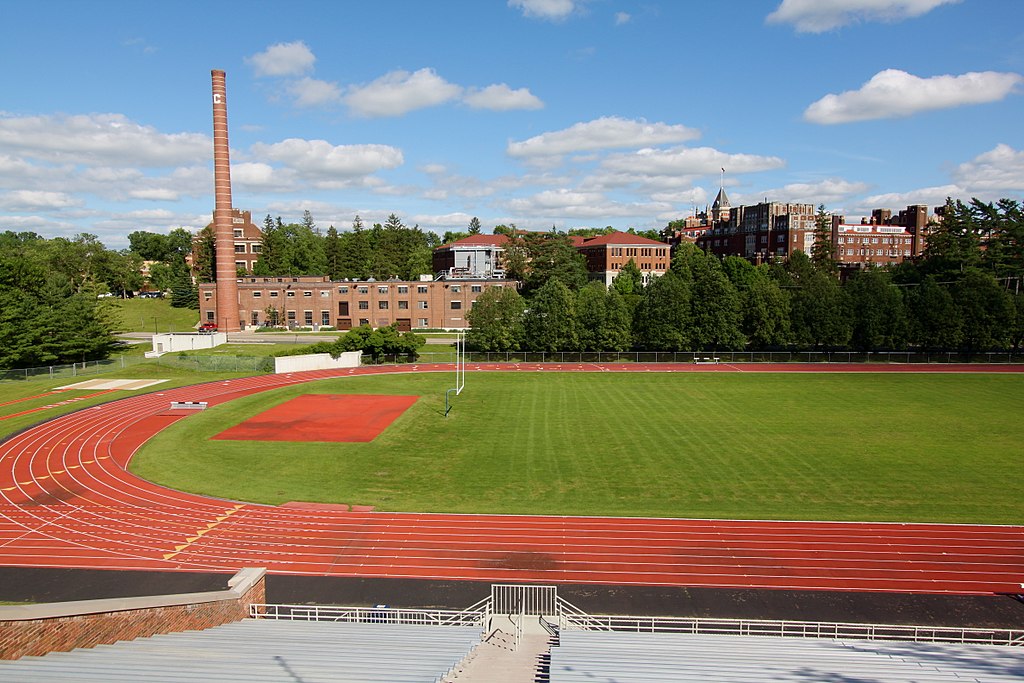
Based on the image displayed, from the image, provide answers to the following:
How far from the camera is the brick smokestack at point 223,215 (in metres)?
66.1

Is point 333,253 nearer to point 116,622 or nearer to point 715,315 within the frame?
point 715,315

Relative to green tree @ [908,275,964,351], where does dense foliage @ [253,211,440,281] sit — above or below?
above

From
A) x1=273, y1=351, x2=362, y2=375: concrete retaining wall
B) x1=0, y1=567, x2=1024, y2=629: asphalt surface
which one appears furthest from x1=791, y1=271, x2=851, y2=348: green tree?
x1=0, y1=567, x2=1024, y2=629: asphalt surface

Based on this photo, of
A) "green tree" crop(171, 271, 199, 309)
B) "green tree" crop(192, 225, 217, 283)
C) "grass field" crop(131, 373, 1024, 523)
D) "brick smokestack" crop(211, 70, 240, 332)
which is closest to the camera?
"grass field" crop(131, 373, 1024, 523)

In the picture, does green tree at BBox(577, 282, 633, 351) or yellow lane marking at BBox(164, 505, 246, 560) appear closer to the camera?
yellow lane marking at BBox(164, 505, 246, 560)

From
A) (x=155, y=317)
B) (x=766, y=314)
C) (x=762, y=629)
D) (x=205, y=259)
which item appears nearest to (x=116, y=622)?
(x=762, y=629)

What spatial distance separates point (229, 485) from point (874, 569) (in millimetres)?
22738

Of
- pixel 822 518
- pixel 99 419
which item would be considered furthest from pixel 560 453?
pixel 99 419

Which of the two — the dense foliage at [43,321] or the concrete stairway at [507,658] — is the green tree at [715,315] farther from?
the dense foliage at [43,321]

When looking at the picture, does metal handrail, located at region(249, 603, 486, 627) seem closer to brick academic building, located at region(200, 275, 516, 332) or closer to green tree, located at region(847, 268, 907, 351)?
green tree, located at region(847, 268, 907, 351)

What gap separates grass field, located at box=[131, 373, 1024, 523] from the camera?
24.0m

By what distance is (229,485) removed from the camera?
25.9 metres

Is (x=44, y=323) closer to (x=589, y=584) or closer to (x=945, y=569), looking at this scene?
(x=589, y=584)

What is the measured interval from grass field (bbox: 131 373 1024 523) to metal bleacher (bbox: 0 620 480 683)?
10885 mm
